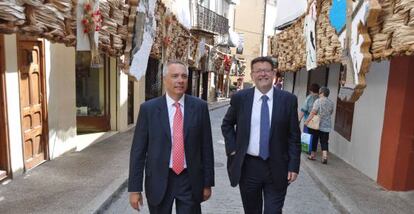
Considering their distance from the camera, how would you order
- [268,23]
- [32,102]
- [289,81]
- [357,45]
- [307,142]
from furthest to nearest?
[268,23], [289,81], [307,142], [32,102], [357,45]

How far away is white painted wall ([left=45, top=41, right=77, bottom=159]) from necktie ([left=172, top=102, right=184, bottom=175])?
16.1 feet

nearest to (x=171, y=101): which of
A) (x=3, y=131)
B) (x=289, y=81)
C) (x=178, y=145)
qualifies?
(x=178, y=145)

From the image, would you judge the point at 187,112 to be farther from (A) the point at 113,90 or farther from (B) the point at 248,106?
(A) the point at 113,90

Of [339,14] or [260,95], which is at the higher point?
[339,14]

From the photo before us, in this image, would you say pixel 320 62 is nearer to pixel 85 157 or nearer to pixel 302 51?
pixel 302 51

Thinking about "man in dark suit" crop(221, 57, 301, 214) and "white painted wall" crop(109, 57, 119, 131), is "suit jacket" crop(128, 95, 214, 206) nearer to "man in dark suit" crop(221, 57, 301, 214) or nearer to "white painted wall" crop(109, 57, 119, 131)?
"man in dark suit" crop(221, 57, 301, 214)

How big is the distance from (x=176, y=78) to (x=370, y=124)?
197 inches

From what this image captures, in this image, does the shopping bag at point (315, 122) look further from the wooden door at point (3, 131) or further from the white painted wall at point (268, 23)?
the white painted wall at point (268, 23)

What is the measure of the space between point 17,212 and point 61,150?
10.6ft

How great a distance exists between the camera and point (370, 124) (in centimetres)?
661

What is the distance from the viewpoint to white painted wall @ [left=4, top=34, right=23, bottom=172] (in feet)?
18.3

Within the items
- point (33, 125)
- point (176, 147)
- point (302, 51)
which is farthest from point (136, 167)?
point (302, 51)

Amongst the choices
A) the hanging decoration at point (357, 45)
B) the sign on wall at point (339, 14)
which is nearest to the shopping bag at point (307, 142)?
the sign on wall at point (339, 14)

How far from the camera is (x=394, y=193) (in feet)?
18.4
